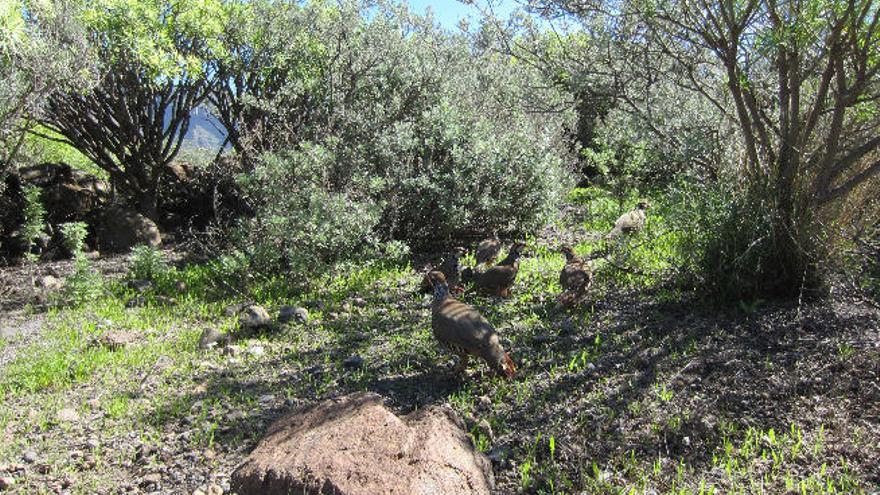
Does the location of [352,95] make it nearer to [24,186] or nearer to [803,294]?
[24,186]

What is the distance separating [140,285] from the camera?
28.3 ft

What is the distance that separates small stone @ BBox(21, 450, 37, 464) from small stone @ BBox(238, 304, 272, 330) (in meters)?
2.38

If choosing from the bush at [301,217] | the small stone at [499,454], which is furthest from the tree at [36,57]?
the small stone at [499,454]

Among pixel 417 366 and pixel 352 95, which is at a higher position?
pixel 352 95

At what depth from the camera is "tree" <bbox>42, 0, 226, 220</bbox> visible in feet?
32.2

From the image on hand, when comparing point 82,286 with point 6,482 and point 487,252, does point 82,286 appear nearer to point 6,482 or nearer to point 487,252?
point 6,482

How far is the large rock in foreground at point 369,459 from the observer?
354 centimetres

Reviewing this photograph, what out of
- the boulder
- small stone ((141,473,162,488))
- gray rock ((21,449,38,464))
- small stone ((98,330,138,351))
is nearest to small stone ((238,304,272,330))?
small stone ((98,330,138,351))

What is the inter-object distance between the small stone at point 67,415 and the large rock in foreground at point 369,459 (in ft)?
6.29

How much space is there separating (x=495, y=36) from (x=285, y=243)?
380 cm

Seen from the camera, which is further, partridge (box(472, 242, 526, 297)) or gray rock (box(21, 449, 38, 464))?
partridge (box(472, 242, 526, 297))

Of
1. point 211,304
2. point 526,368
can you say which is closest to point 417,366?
point 526,368

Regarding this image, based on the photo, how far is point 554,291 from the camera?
24.0 feet

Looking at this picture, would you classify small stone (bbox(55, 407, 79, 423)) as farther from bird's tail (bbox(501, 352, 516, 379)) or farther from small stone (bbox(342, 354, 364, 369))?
bird's tail (bbox(501, 352, 516, 379))
